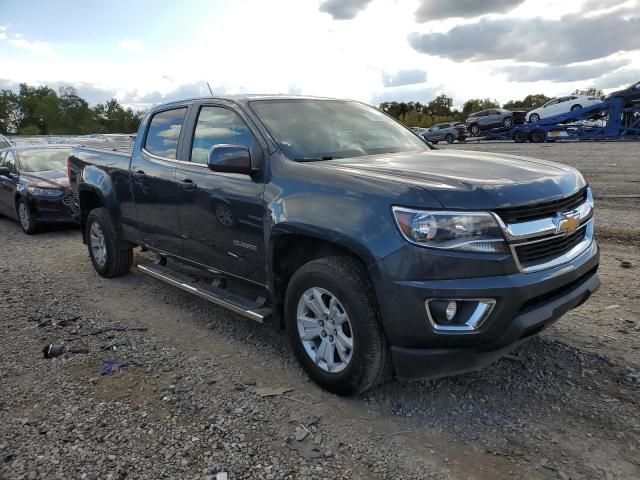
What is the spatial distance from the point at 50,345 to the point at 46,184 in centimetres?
578

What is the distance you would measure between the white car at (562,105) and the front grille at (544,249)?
29.4m

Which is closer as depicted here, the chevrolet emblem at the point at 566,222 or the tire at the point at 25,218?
the chevrolet emblem at the point at 566,222

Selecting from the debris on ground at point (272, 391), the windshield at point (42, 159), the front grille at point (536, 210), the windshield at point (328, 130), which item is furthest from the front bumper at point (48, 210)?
the front grille at point (536, 210)

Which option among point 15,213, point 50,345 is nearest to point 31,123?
point 15,213

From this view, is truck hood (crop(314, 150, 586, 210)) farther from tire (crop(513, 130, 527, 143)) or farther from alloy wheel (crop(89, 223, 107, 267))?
tire (crop(513, 130, 527, 143))

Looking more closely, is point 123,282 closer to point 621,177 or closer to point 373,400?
point 373,400

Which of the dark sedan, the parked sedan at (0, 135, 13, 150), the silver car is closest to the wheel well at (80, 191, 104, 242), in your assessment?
the dark sedan

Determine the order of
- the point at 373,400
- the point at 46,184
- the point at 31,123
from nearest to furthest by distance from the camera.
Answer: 1. the point at 373,400
2. the point at 46,184
3. the point at 31,123

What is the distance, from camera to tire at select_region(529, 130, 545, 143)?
28242 millimetres

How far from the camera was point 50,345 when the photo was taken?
13.9 ft

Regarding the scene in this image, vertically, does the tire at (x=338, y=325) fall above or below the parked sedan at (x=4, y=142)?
below

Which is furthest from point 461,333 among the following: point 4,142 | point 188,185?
point 4,142

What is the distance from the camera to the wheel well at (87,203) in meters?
6.25

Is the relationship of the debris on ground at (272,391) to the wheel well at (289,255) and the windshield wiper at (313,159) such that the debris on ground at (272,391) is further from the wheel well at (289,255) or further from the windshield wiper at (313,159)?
the windshield wiper at (313,159)
